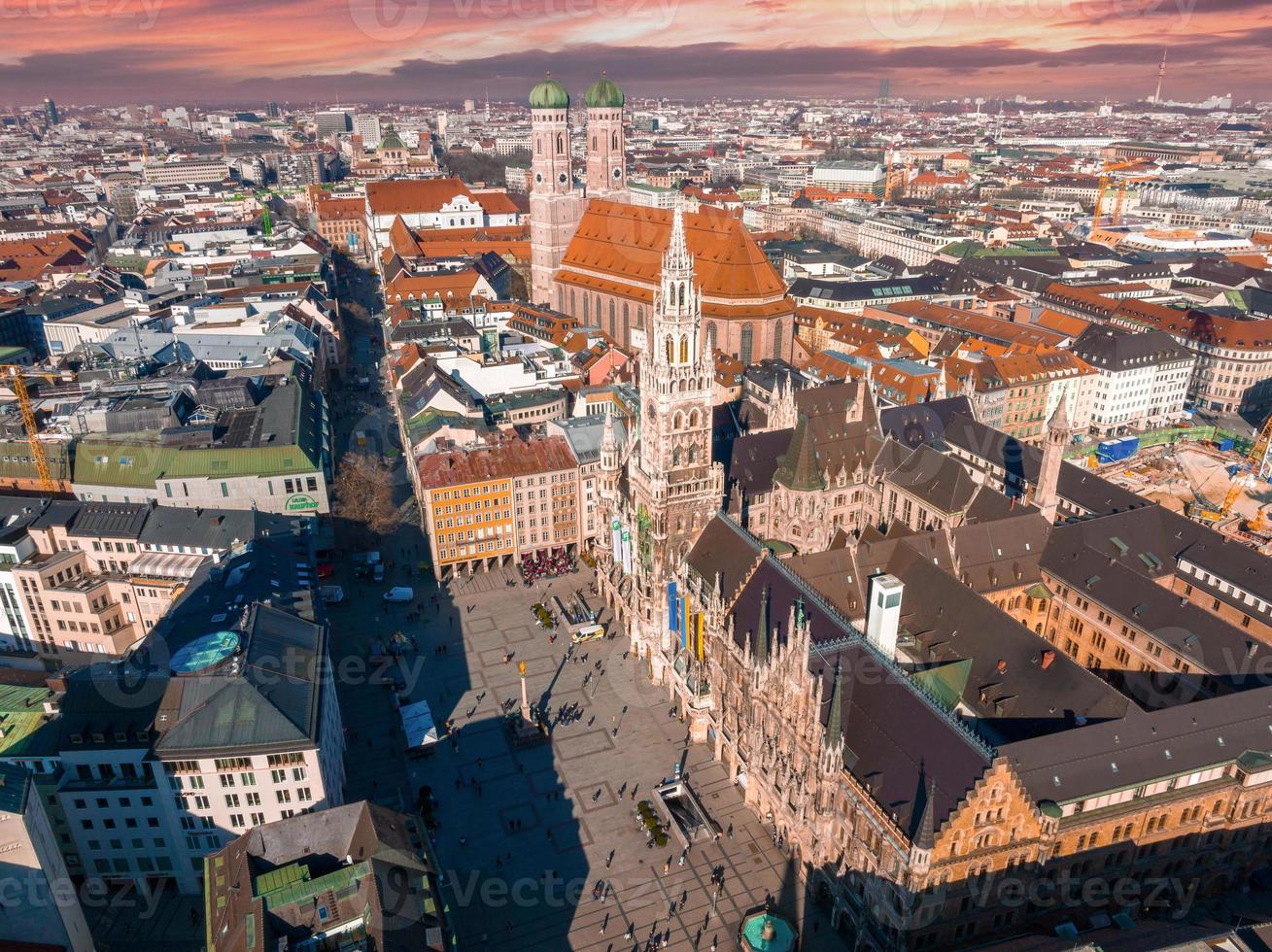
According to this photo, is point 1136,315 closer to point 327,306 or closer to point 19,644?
point 327,306

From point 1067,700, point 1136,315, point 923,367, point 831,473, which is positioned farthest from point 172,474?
point 1136,315

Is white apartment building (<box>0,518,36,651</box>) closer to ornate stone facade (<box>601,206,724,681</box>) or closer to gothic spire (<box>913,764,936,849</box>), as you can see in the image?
ornate stone facade (<box>601,206,724,681</box>)

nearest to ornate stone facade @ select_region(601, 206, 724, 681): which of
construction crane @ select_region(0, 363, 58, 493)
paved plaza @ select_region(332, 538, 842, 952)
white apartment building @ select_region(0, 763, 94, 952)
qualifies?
Result: paved plaza @ select_region(332, 538, 842, 952)

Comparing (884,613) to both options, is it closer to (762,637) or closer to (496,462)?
(762,637)

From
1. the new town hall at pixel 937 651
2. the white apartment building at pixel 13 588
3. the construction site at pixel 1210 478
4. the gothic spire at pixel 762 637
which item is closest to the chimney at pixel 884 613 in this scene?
the new town hall at pixel 937 651
